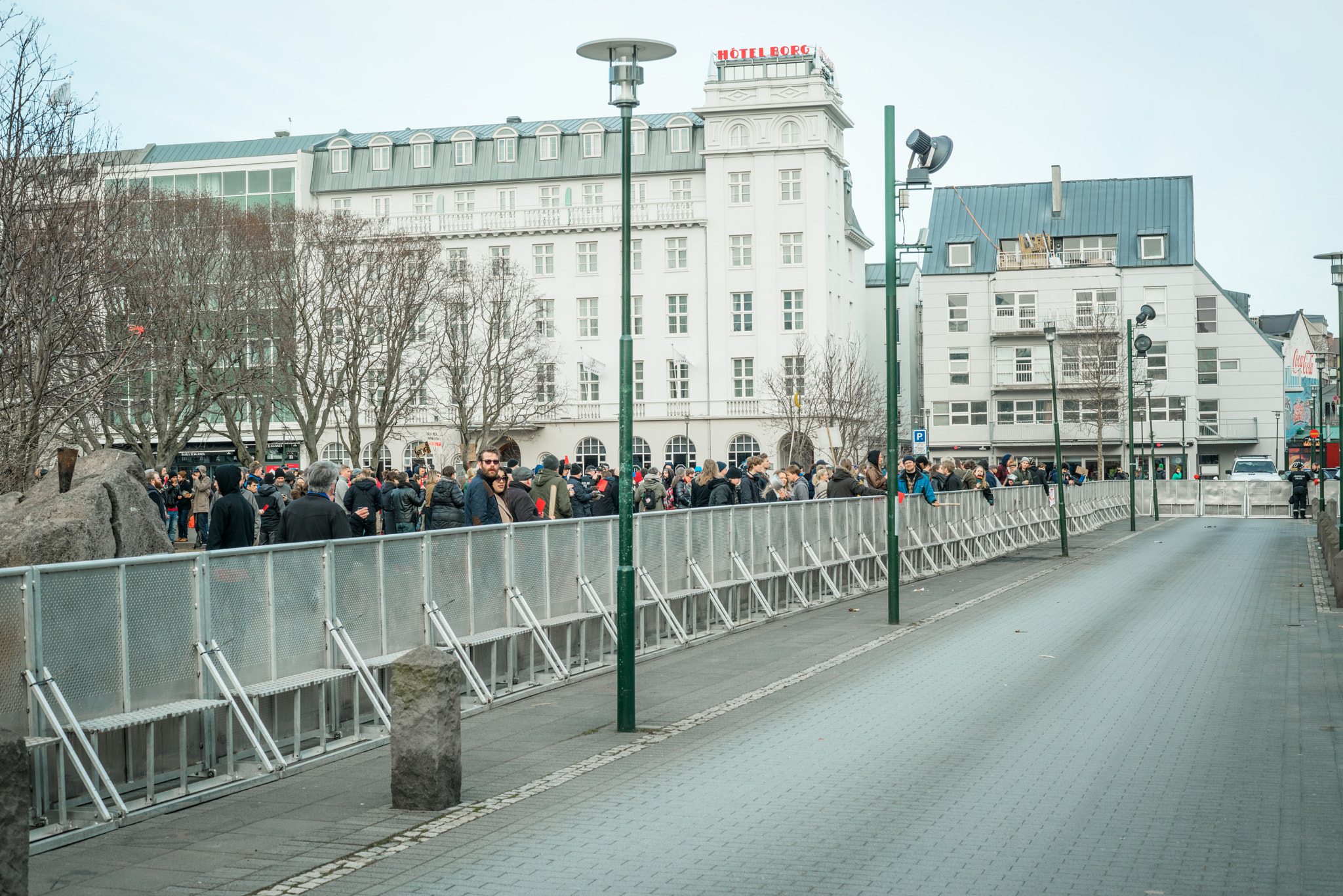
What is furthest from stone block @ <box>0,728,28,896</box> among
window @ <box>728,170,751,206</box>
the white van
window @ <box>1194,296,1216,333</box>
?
window @ <box>1194,296,1216,333</box>

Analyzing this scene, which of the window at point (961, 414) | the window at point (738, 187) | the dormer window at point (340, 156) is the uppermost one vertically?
the dormer window at point (340, 156)

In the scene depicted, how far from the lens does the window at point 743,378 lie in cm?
7012

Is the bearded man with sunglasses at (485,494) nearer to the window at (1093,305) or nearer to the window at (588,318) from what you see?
the window at (588,318)

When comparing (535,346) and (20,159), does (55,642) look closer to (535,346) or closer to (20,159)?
(20,159)

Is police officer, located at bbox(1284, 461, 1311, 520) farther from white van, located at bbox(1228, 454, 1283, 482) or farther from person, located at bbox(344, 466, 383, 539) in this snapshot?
person, located at bbox(344, 466, 383, 539)

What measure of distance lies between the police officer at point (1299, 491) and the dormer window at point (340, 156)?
46.3 meters

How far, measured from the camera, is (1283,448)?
88562mm

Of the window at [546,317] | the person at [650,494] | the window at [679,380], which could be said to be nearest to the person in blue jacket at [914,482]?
the person at [650,494]

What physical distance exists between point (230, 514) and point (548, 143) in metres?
64.5

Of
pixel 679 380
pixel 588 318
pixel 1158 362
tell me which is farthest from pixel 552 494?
pixel 1158 362

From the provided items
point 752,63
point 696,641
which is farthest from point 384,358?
point 696,641

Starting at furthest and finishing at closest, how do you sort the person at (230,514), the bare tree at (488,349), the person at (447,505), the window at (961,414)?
the window at (961,414)
the bare tree at (488,349)
the person at (447,505)
the person at (230,514)

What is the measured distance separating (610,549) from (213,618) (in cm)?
643

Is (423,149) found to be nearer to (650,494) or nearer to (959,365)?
(959,365)
